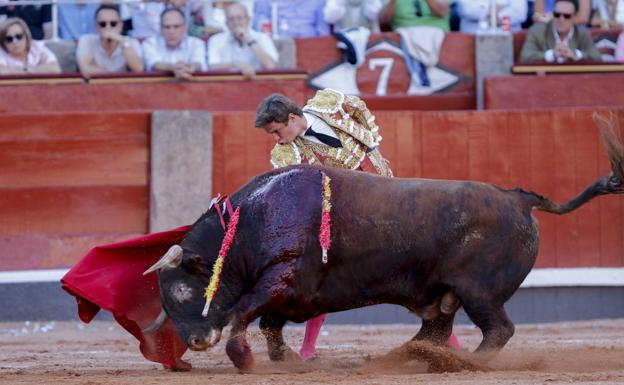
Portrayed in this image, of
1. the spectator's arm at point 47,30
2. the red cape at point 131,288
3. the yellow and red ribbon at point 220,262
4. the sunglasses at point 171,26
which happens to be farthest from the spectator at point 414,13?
the yellow and red ribbon at point 220,262

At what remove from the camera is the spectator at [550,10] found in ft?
33.0

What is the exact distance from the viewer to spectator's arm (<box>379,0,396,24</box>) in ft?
32.5

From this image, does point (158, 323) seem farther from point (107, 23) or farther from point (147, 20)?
point (147, 20)

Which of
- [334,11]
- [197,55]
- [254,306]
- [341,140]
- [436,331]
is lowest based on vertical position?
[436,331]

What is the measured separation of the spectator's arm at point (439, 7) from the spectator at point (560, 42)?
645 mm

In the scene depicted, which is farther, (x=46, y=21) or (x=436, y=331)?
(x=46, y=21)

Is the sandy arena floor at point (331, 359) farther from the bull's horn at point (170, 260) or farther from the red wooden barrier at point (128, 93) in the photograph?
the red wooden barrier at point (128, 93)

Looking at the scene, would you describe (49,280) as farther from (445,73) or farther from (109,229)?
(445,73)

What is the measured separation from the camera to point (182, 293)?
231 inches

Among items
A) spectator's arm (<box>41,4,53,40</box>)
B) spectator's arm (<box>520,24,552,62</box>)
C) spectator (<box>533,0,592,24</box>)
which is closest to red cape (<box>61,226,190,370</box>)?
spectator's arm (<box>41,4,53,40</box>)

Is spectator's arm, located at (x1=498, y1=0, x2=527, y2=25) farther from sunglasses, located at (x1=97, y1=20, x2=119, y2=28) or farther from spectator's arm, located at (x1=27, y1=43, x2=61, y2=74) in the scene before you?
spectator's arm, located at (x1=27, y1=43, x2=61, y2=74)

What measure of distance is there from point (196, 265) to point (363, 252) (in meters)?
0.71

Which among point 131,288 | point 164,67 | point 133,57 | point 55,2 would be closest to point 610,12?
point 164,67

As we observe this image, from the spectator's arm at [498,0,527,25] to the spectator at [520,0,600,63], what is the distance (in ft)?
1.61
